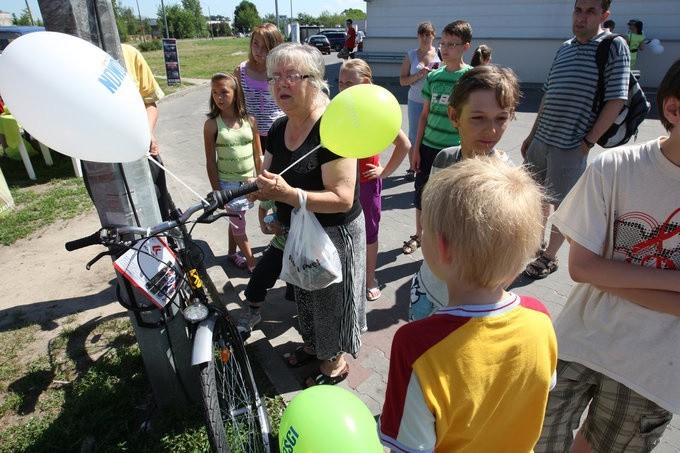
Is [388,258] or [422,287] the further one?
[388,258]

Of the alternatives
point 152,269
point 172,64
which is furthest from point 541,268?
point 172,64

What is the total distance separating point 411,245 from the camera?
4105mm

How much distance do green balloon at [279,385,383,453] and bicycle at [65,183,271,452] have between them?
1.17 feet

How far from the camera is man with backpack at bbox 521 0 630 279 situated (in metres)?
3.01

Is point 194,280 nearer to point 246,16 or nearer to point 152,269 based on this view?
point 152,269

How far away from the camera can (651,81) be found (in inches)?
483

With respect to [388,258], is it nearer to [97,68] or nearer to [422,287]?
[422,287]

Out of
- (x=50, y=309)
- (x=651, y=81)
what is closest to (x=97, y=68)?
(x=50, y=309)

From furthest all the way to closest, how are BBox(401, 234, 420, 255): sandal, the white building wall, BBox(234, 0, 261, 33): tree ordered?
BBox(234, 0, 261, 33): tree < the white building wall < BBox(401, 234, 420, 255): sandal

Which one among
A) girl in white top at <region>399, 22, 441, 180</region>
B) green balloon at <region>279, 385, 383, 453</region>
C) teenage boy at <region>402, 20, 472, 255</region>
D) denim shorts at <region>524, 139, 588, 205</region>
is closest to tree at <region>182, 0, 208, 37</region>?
girl in white top at <region>399, 22, 441, 180</region>

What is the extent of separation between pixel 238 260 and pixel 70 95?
2579 millimetres

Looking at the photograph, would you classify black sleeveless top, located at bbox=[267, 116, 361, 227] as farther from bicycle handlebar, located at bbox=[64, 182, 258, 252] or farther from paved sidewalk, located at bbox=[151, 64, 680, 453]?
paved sidewalk, located at bbox=[151, 64, 680, 453]

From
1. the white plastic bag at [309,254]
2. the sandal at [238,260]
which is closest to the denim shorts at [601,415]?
the white plastic bag at [309,254]

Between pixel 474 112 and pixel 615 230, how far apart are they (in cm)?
75
